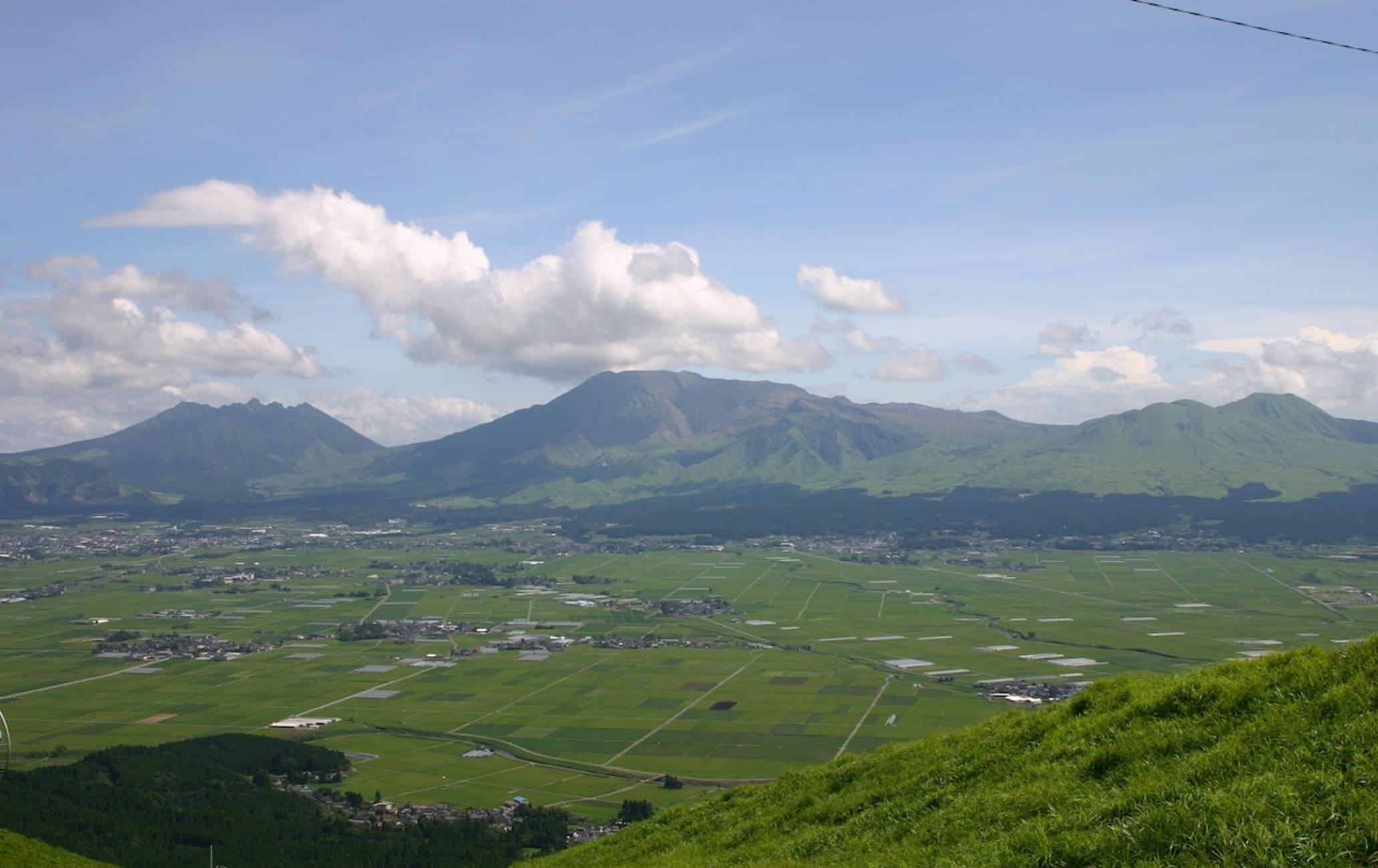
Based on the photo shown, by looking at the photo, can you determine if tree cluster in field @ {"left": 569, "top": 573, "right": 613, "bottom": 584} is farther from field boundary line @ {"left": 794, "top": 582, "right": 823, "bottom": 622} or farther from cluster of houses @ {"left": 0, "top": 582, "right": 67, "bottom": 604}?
cluster of houses @ {"left": 0, "top": 582, "right": 67, "bottom": 604}

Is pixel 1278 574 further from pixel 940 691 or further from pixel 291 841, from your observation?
pixel 291 841

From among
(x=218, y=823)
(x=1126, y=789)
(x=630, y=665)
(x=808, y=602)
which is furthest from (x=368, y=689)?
(x=1126, y=789)

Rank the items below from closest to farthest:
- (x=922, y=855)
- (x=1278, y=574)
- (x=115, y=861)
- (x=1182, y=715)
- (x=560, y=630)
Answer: (x=922, y=855) → (x=1182, y=715) → (x=115, y=861) → (x=560, y=630) → (x=1278, y=574)

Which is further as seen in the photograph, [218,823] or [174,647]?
[174,647]

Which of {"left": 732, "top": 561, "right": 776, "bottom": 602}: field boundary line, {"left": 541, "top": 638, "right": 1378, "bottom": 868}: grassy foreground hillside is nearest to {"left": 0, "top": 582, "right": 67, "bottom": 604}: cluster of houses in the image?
{"left": 732, "top": 561, "right": 776, "bottom": 602}: field boundary line

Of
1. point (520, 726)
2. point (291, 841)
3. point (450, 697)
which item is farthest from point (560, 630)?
point (291, 841)

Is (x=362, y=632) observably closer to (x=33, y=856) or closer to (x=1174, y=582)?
(x=33, y=856)
